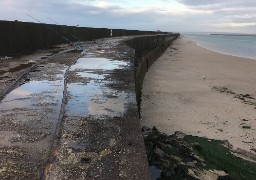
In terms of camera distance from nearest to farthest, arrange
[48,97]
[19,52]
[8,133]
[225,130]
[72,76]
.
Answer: [8,133], [48,97], [72,76], [225,130], [19,52]

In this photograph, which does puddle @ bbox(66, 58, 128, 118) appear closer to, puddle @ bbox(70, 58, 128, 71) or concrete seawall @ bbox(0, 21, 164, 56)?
puddle @ bbox(70, 58, 128, 71)

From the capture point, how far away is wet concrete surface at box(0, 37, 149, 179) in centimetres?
287

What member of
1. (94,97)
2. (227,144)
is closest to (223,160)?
(227,144)

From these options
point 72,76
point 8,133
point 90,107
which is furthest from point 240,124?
point 8,133

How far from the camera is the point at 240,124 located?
7.72 metres

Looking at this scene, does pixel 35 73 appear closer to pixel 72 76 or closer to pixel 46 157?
pixel 72 76

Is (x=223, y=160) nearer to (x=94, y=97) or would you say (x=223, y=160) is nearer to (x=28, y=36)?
(x=94, y=97)

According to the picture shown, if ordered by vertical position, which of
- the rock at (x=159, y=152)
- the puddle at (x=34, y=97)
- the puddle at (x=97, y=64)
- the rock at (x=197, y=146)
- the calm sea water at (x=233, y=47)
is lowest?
the calm sea water at (x=233, y=47)

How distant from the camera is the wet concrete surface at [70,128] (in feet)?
9.41

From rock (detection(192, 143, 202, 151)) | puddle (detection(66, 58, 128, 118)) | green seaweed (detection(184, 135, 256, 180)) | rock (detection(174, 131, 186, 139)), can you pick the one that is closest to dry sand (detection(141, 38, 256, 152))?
rock (detection(174, 131, 186, 139))

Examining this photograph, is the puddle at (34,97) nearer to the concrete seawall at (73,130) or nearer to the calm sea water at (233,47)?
the concrete seawall at (73,130)

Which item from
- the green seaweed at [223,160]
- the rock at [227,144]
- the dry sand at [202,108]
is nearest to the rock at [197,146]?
the green seaweed at [223,160]

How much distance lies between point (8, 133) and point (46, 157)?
0.70m

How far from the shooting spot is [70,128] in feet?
12.1
